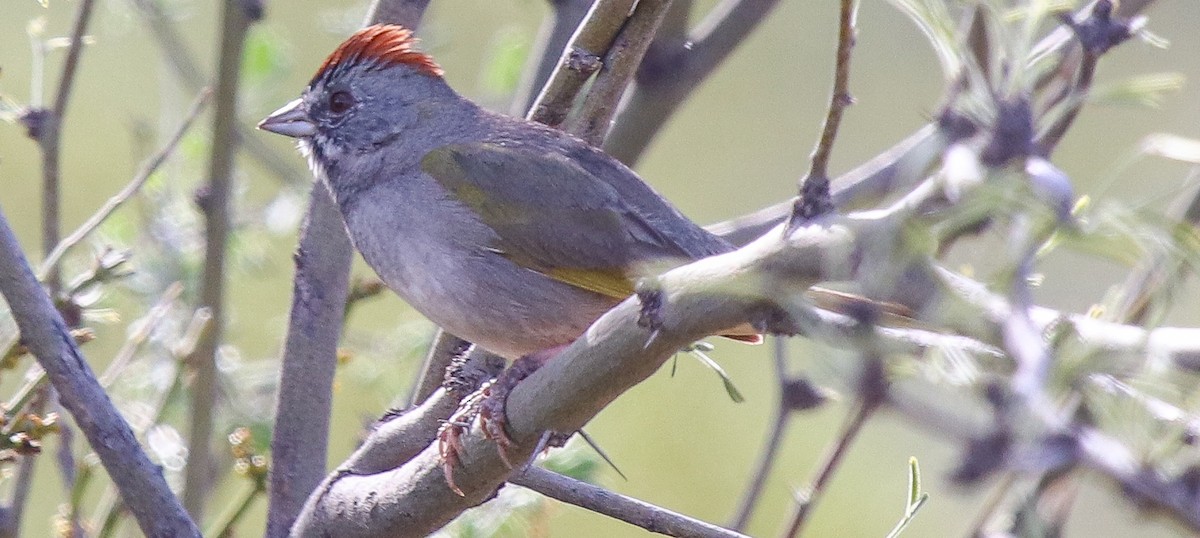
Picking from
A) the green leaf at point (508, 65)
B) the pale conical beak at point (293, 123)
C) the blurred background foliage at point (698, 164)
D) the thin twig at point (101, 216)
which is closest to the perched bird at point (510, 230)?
the pale conical beak at point (293, 123)

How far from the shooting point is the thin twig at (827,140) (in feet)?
4.80

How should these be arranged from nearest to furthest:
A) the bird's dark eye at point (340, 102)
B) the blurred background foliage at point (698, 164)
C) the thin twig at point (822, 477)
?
the thin twig at point (822, 477) → the bird's dark eye at point (340, 102) → the blurred background foliage at point (698, 164)

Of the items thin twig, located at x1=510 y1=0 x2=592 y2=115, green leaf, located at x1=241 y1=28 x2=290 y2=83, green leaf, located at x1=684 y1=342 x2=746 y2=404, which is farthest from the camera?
green leaf, located at x1=241 y1=28 x2=290 y2=83

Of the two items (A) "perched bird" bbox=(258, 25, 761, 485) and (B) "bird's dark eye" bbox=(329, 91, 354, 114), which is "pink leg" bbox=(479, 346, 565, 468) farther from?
(B) "bird's dark eye" bbox=(329, 91, 354, 114)

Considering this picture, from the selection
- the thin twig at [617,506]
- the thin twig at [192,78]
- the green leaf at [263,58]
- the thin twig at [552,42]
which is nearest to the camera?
the thin twig at [617,506]

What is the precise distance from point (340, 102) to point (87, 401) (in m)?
1.21

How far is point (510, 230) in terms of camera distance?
2781 millimetres

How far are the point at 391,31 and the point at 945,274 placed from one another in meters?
1.99

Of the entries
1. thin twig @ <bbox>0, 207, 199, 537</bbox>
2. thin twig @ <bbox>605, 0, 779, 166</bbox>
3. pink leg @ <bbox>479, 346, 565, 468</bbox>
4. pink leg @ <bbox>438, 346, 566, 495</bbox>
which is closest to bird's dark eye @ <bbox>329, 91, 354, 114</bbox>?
thin twig @ <bbox>605, 0, 779, 166</bbox>

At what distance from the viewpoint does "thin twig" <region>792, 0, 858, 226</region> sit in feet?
4.80

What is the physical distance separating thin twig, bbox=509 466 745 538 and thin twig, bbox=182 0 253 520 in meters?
1.04

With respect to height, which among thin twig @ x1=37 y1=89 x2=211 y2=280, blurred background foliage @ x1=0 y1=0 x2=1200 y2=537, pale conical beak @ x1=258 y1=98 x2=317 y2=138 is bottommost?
blurred background foliage @ x1=0 y1=0 x2=1200 y2=537

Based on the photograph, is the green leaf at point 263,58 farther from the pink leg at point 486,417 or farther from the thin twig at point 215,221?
the pink leg at point 486,417

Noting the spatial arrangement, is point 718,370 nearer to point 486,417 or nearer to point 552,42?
point 486,417
